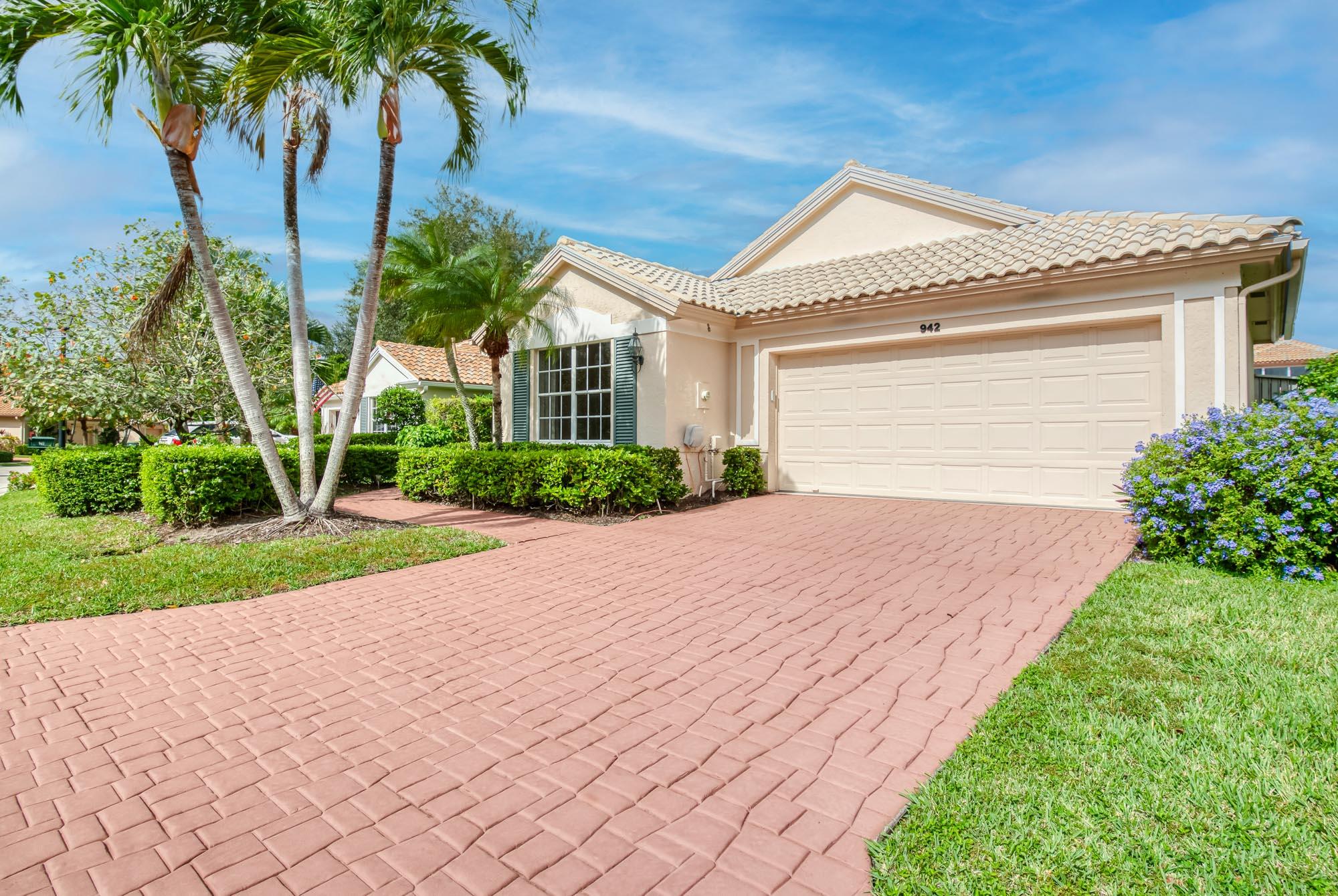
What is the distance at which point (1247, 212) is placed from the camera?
8781mm

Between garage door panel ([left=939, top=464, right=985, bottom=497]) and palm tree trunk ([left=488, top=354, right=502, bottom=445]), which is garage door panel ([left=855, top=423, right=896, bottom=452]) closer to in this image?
garage door panel ([left=939, top=464, right=985, bottom=497])

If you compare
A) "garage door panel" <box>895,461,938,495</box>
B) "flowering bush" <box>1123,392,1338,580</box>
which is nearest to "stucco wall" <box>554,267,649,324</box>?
"garage door panel" <box>895,461,938,495</box>

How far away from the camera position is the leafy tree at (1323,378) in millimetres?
10055

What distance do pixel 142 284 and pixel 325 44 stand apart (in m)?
8.90

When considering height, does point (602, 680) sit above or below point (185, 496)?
below

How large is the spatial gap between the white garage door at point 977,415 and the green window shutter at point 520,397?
5.24 meters

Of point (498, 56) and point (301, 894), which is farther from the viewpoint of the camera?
point (498, 56)

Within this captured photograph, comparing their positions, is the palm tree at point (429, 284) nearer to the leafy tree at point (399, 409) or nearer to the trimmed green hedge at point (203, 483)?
the trimmed green hedge at point (203, 483)

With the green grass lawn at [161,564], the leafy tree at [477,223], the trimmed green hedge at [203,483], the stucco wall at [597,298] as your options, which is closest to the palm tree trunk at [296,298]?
the trimmed green hedge at [203,483]

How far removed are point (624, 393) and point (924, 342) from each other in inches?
203

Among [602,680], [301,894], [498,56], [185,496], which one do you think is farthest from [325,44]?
[301,894]

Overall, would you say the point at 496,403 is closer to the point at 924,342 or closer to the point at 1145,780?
the point at 924,342

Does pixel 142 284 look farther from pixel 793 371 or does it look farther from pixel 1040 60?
pixel 1040 60

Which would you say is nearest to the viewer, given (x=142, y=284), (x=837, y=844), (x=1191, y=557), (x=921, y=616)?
(x=837, y=844)
